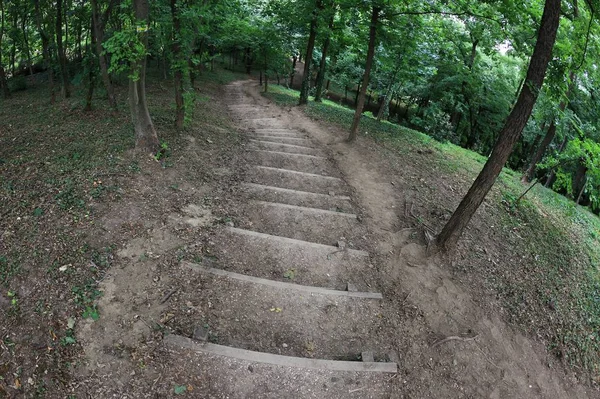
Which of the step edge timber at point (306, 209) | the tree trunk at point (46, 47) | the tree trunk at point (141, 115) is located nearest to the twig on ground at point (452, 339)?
the step edge timber at point (306, 209)

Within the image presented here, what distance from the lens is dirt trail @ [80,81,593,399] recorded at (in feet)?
13.3

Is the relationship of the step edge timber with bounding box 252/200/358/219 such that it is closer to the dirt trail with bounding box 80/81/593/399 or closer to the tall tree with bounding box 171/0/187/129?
the dirt trail with bounding box 80/81/593/399

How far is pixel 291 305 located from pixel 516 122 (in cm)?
485

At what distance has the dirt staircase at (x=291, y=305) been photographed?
410 centimetres

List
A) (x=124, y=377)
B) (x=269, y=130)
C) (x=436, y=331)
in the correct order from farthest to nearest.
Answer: (x=269, y=130) < (x=436, y=331) < (x=124, y=377)

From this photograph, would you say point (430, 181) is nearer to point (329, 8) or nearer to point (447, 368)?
point (447, 368)

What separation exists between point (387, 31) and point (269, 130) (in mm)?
5097

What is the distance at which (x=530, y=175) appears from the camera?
13164mm

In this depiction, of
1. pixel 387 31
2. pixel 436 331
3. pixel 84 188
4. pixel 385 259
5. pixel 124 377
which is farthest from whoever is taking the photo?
pixel 387 31

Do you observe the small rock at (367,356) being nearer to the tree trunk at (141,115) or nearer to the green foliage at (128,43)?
the tree trunk at (141,115)

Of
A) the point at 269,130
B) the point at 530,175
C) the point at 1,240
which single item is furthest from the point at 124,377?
the point at 530,175

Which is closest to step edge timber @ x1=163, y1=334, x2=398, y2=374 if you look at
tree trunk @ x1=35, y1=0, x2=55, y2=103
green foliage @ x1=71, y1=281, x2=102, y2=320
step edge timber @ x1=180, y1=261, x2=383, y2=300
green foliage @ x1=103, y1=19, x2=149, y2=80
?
green foliage @ x1=71, y1=281, x2=102, y2=320

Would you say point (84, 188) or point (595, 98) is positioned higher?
point (595, 98)

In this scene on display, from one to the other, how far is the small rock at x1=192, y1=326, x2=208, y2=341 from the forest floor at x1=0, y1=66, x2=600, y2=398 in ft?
0.22
